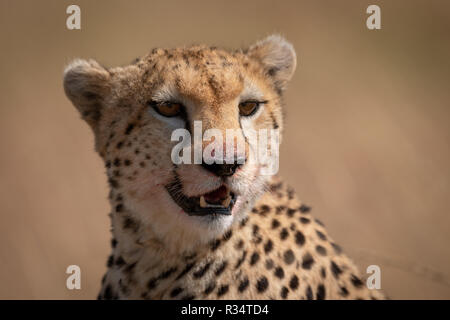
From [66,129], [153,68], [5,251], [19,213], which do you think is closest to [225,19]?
[66,129]

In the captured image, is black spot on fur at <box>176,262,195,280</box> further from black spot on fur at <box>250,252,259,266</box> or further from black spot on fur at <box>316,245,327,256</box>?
black spot on fur at <box>316,245,327,256</box>

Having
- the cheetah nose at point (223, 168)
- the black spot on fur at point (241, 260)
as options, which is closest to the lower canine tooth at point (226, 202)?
the cheetah nose at point (223, 168)

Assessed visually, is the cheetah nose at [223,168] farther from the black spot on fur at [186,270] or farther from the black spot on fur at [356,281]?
the black spot on fur at [356,281]

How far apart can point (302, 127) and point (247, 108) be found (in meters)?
4.77

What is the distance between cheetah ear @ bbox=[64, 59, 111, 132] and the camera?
8.78 feet

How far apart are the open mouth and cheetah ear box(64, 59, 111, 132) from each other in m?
0.55

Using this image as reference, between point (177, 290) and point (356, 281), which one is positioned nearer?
point (177, 290)

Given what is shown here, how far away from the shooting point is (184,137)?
235 cm

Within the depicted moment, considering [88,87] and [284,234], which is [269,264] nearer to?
[284,234]

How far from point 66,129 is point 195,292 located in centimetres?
467

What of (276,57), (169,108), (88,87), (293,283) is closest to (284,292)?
(293,283)

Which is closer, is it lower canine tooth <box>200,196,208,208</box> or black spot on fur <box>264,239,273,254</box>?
lower canine tooth <box>200,196,208,208</box>

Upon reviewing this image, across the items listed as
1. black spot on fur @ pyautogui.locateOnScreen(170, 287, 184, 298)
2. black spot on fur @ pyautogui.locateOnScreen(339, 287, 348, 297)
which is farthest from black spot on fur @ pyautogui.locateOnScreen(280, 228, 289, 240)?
black spot on fur @ pyautogui.locateOnScreen(170, 287, 184, 298)

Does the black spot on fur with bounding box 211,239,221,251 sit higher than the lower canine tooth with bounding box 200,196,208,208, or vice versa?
the lower canine tooth with bounding box 200,196,208,208
